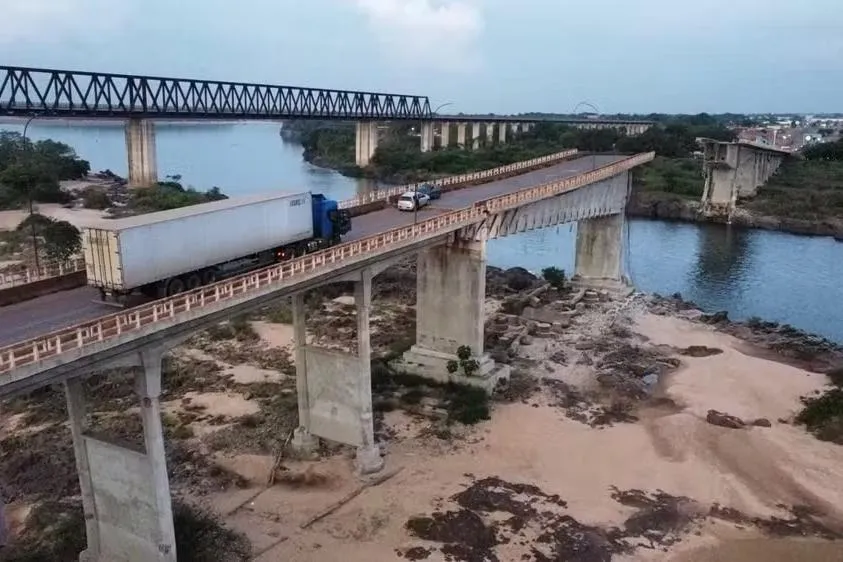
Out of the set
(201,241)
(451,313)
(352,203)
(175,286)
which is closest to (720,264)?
(451,313)

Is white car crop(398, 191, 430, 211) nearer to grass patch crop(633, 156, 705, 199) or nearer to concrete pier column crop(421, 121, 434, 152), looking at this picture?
grass patch crop(633, 156, 705, 199)

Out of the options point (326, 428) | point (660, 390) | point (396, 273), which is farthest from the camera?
point (396, 273)

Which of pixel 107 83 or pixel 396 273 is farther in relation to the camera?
pixel 107 83

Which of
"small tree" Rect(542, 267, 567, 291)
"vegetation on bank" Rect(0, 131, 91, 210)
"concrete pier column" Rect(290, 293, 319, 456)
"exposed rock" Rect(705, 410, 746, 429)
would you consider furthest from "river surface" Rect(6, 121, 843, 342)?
"vegetation on bank" Rect(0, 131, 91, 210)

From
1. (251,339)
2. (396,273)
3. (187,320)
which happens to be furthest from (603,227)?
(187,320)

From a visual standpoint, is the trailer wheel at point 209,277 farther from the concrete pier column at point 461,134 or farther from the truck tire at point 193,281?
the concrete pier column at point 461,134

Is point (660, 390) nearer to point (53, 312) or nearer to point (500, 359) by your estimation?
point (500, 359)
